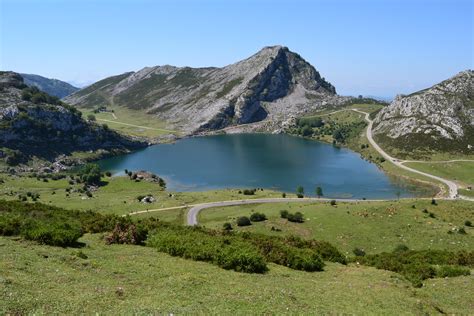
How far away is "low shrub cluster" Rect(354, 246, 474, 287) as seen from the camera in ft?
131

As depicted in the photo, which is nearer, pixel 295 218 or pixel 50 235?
A: pixel 50 235

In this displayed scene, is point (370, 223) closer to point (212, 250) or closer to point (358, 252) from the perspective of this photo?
point (358, 252)

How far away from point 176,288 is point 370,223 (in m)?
66.9

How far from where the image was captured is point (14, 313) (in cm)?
2022

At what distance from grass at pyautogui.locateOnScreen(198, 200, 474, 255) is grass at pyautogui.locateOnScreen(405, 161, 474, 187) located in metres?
59.3

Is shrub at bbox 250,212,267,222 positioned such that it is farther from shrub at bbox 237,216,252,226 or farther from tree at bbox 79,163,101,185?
tree at bbox 79,163,101,185

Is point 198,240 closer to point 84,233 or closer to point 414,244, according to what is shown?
point 84,233

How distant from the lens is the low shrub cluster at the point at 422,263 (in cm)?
3978

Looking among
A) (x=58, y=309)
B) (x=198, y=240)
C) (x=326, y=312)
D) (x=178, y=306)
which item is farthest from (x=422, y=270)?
(x=58, y=309)

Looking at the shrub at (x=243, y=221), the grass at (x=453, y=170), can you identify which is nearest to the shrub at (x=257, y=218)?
the shrub at (x=243, y=221)

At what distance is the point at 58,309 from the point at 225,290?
10878 millimetres

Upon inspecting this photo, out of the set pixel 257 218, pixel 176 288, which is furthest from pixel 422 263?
pixel 257 218

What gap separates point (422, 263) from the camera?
44.8 m

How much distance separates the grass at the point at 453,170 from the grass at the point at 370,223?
59.3 m
